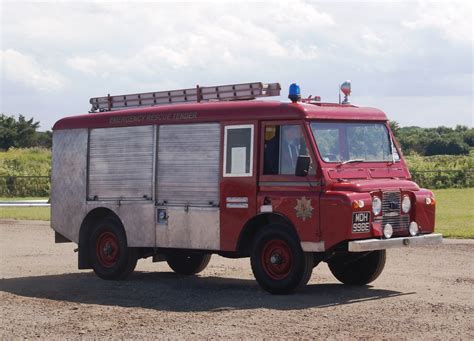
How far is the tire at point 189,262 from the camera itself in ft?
55.6

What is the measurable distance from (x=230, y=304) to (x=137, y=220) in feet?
10.8

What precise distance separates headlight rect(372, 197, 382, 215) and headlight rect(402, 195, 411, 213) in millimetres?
596

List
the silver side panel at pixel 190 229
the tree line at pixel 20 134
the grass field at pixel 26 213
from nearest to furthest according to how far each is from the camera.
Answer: the silver side panel at pixel 190 229
the grass field at pixel 26 213
the tree line at pixel 20 134

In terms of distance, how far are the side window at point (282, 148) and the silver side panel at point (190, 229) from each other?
114cm

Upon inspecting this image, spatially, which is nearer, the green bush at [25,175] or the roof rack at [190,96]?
the roof rack at [190,96]

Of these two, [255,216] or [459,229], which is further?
[459,229]

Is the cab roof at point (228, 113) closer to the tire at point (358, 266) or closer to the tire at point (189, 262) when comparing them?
the tire at point (358, 266)

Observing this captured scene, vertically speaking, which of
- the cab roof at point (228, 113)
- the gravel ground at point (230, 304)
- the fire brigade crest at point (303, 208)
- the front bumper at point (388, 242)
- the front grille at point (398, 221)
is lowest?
the gravel ground at point (230, 304)

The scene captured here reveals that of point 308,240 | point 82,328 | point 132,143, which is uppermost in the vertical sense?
point 132,143

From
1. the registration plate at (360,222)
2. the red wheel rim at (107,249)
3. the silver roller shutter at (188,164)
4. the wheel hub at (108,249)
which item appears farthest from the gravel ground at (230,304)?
the silver roller shutter at (188,164)

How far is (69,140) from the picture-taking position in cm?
1709

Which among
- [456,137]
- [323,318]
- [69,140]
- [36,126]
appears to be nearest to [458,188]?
[456,137]

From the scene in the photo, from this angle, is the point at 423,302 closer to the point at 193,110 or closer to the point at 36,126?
the point at 193,110

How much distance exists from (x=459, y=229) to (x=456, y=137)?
56440mm
